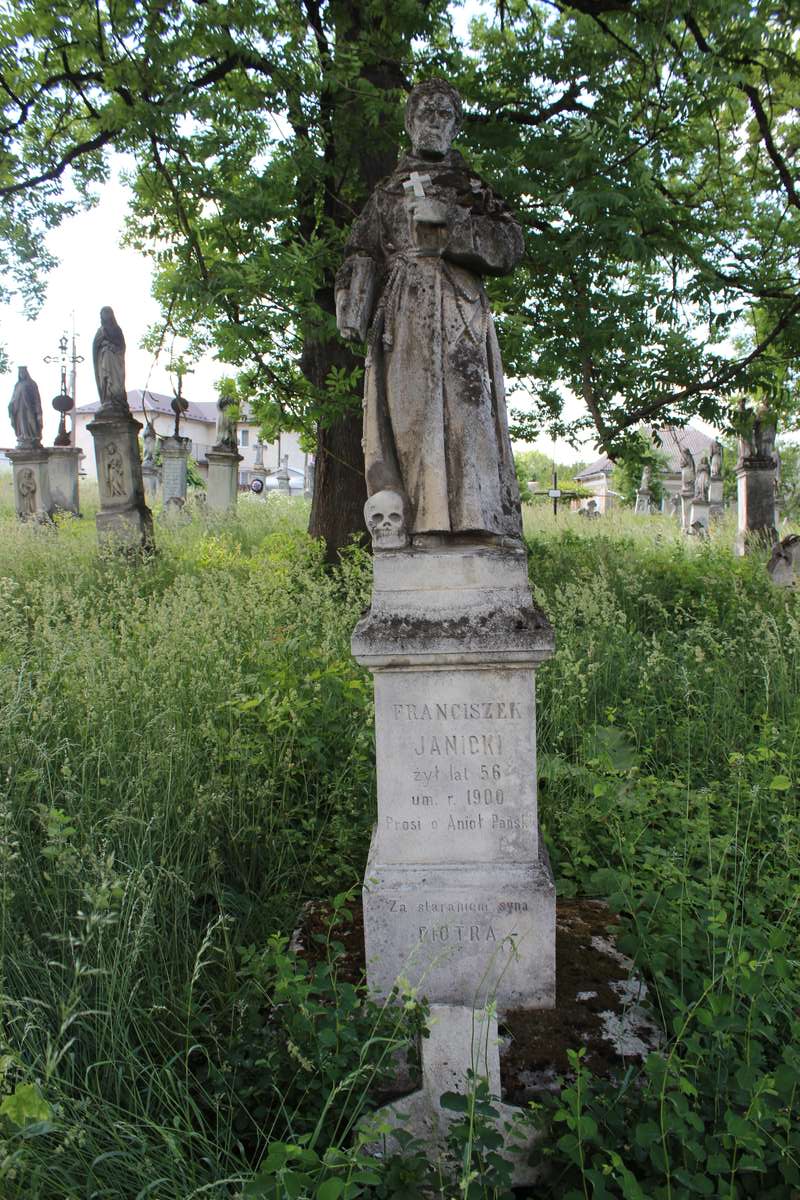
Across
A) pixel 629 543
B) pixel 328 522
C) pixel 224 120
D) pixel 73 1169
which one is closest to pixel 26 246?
pixel 224 120

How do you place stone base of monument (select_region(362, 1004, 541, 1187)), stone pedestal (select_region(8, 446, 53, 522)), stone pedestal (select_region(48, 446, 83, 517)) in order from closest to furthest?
stone base of monument (select_region(362, 1004, 541, 1187))
stone pedestal (select_region(8, 446, 53, 522))
stone pedestal (select_region(48, 446, 83, 517))

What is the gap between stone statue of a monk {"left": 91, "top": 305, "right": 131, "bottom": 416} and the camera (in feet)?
34.4

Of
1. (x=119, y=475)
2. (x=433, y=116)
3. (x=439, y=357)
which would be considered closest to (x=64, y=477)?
(x=119, y=475)

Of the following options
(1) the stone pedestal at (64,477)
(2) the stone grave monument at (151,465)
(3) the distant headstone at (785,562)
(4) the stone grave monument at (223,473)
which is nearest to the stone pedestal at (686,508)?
(4) the stone grave monument at (223,473)

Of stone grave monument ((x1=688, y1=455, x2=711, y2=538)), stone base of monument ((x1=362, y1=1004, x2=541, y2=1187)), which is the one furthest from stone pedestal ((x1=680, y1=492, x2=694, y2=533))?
stone base of monument ((x1=362, y1=1004, x2=541, y2=1187))

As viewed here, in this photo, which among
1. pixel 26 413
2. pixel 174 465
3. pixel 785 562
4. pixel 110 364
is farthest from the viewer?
pixel 174 465

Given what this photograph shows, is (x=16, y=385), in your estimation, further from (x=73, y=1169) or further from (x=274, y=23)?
(x=73, y=1169)

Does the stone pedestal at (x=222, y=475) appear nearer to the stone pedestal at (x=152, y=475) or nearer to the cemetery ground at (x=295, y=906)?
the stone pedestal at (x=152, y=475)

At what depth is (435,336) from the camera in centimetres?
294

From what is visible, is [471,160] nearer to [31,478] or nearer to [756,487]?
[756,487]

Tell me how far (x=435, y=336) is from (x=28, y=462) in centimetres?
1564

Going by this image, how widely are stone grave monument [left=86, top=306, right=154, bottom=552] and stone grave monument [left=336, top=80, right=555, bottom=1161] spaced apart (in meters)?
7.33

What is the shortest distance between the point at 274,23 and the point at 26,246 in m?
4.19

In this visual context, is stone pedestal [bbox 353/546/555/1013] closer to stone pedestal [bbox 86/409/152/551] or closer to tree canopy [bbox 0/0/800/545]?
tree canopy [bbox 0/0/800/545]
